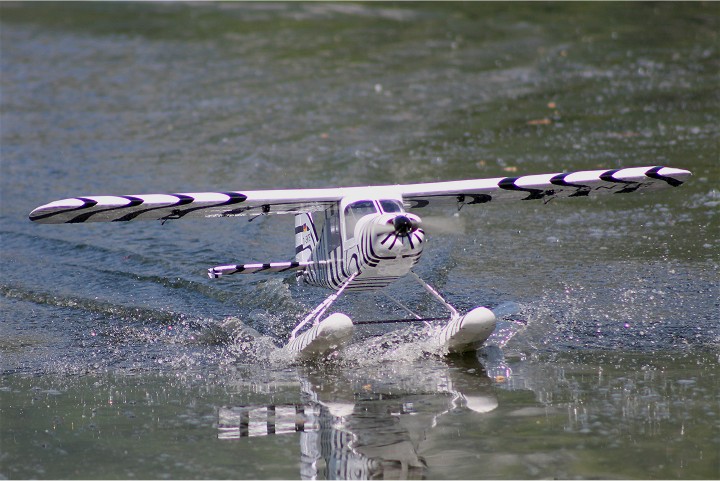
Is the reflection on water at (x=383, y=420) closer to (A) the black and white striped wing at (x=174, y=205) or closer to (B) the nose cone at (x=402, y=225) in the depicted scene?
(B) the nose cone at (x=402, y=225)

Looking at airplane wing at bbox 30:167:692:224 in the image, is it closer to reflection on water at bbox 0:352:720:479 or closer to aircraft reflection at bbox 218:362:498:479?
reflection on water at bbox 0:352:720:479

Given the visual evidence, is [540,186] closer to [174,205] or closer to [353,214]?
[353,214]

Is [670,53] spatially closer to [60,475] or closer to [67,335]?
[67,335]

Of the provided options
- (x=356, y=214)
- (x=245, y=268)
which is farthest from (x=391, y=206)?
(x=245, y=268)

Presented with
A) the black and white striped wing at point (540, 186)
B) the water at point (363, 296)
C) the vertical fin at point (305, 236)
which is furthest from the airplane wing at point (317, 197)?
the water at point (363, 296)

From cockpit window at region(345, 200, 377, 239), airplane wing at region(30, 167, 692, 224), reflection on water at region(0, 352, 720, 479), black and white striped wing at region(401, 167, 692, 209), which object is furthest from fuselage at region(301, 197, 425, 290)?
reflection on water at region(0, 352, 720, 479)

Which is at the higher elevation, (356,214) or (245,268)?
(356,214)

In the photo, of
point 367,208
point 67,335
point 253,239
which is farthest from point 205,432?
point 253,239
